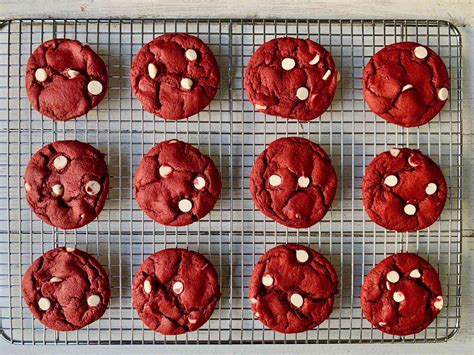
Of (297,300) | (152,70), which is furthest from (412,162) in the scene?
(152,70)

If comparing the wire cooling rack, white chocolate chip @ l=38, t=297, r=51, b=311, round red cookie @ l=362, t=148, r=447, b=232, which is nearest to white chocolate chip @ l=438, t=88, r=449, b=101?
the wire cooling rack

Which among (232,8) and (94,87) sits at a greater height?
(232,8)

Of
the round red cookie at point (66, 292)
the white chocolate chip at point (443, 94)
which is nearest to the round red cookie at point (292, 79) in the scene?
the white chocolate chip at point (443, 94)

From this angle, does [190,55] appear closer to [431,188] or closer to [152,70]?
[152,70]

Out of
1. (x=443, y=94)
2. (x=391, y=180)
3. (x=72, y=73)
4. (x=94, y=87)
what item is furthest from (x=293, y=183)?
(x=72, y=73)

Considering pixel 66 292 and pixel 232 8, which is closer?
pixel 66 292

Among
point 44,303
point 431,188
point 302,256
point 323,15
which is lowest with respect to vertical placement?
point 44,303

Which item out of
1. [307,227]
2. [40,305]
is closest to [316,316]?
[307,227]

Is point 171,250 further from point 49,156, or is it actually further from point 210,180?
point 49,156
